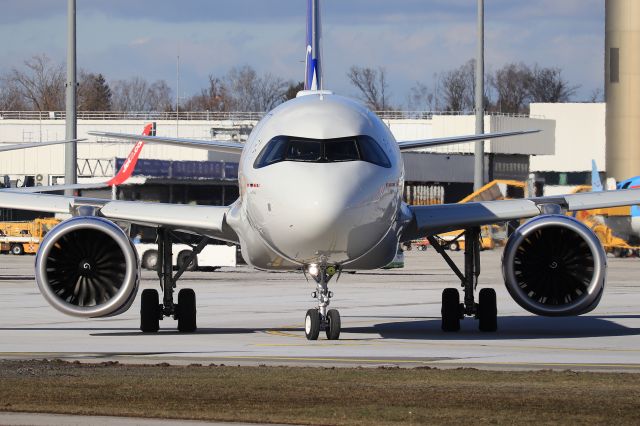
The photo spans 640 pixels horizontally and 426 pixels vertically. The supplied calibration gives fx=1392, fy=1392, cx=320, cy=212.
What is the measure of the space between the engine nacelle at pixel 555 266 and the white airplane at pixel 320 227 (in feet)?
0.07

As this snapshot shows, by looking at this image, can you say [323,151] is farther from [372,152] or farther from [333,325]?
[333,325]

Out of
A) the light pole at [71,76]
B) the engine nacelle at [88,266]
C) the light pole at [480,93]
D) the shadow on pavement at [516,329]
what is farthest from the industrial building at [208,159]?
the engine nacelle at [88,266]

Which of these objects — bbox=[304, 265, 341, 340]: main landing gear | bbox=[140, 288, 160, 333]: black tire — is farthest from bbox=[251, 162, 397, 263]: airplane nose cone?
bbox=[140, 288, 160, 333]: black tire

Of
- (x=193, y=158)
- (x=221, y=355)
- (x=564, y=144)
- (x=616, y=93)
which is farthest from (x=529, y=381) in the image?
(x=564, y=144)

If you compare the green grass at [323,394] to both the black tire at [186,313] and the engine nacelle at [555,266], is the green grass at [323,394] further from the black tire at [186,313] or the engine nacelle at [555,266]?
the black tire at [186,313]

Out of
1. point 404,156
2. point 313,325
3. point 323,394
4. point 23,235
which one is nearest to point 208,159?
point 404,156

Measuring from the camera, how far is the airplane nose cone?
790 inches

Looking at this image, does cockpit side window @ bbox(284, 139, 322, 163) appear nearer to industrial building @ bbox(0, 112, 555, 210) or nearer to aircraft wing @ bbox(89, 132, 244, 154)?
aircraft wing @ bbox(89, 132, 244, 154)

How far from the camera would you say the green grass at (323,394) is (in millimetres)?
13125

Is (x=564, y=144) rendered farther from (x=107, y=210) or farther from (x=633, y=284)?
(x=107, y=210)

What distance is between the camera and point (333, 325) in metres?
22.1

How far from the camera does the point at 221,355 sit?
20.0m

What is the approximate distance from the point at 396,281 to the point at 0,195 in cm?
2515

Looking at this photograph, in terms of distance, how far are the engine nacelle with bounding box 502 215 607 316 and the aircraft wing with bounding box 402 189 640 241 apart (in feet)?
2.57
